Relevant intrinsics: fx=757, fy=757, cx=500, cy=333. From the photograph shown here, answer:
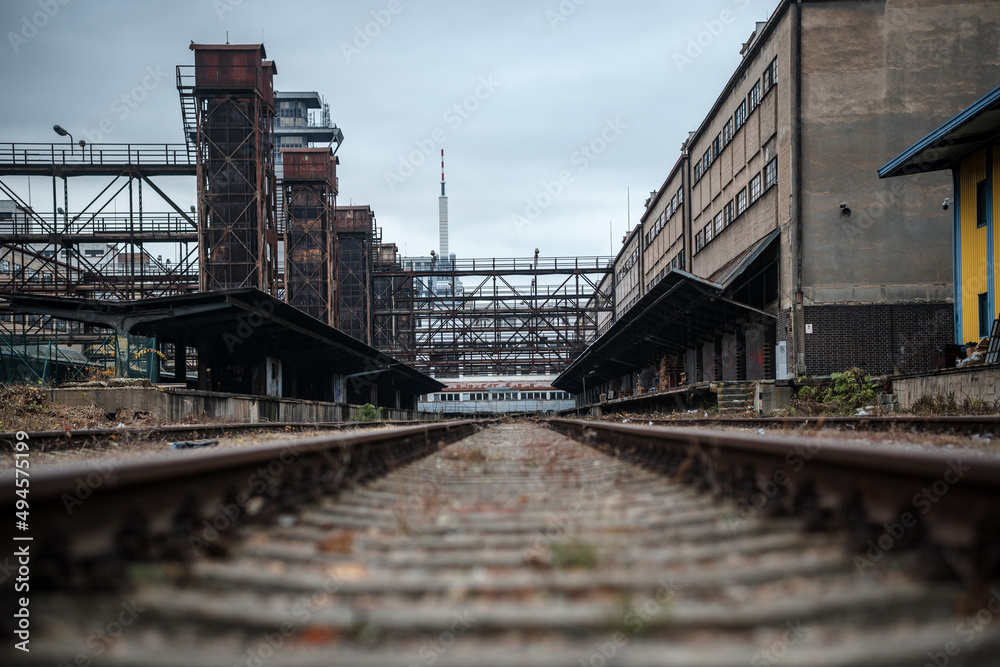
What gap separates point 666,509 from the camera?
Answer: 12.8 feet

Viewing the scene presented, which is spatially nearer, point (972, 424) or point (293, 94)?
point (972, 424)

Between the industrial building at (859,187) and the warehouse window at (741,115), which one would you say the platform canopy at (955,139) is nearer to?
the industrial building at (859,187)

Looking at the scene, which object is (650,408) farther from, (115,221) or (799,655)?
(799,655)

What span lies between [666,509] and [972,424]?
22.0 feet

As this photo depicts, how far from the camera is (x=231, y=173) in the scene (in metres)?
30.8

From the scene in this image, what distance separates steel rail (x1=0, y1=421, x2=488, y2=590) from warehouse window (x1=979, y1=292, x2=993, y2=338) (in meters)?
17.3

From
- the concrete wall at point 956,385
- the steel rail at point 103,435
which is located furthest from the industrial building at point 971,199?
the steel rail at point 103,435

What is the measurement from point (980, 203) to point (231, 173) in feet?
85.1

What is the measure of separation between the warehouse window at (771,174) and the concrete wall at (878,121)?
1445 millimetres

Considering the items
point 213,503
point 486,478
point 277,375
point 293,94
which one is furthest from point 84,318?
point 293,94

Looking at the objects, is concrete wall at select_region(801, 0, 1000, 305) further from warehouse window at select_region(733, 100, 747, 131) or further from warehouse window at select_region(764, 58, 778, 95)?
warehouse window at select_region(733, 100, 747, 131)

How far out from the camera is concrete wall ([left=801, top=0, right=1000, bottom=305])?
2233cm

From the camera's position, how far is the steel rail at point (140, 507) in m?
2.54

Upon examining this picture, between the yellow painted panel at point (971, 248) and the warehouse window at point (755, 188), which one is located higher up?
the warehouse window at point (755, 188)
